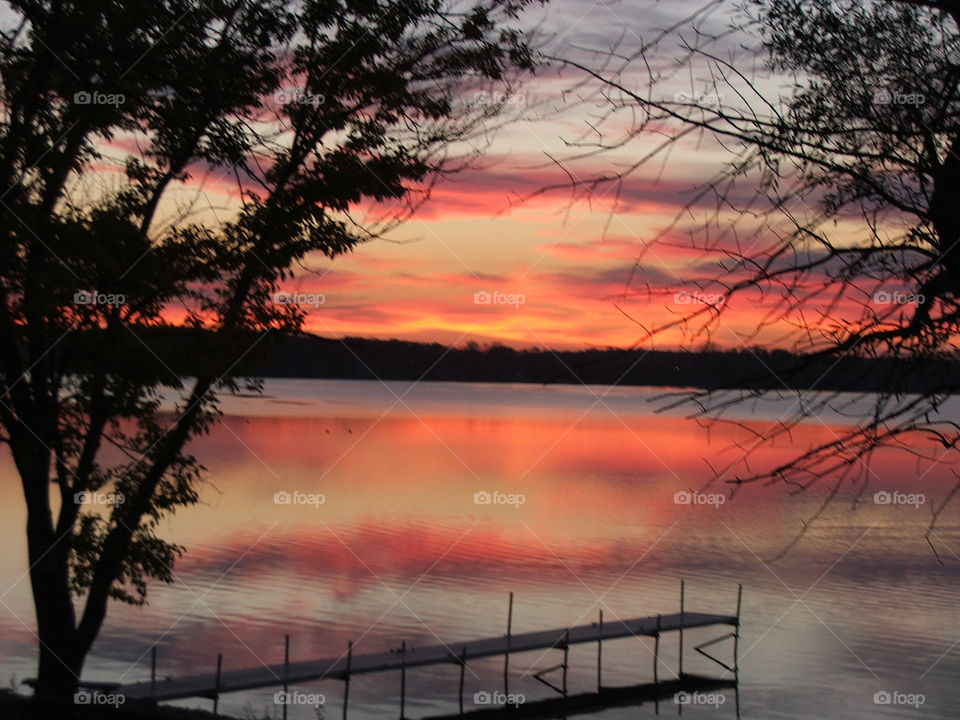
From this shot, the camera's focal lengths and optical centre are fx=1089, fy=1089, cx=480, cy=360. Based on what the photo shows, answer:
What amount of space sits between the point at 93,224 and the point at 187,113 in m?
5.04

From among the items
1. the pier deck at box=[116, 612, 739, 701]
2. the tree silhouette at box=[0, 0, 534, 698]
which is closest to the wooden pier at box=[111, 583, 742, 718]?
the pier deck at box=[116, 612, 739, 701]

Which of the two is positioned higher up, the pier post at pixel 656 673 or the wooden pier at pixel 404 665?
the wooden pier at pixel 404 665

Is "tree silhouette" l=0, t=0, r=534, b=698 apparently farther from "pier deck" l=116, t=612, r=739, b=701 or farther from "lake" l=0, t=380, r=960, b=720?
"pier deck" l=116, t=612, r=739, b=701

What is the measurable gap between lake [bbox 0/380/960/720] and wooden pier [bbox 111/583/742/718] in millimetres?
1129

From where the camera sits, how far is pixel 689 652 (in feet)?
122

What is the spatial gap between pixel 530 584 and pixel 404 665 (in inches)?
832

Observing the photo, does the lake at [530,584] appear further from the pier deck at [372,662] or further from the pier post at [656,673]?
the pier deck at [372,662]

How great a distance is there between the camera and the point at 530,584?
1809 inches

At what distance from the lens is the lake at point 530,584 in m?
33.8

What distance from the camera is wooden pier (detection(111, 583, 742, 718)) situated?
73.5 ft

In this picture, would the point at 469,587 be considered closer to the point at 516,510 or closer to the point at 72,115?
the point at 516,510

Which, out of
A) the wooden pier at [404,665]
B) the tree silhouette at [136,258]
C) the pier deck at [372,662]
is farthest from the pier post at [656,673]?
the tree silhouette at [136,258]

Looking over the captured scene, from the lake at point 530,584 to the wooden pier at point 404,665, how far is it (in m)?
1.13

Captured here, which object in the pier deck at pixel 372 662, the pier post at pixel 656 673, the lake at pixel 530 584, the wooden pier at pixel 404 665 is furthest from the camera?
the lake at pixel 530 584
